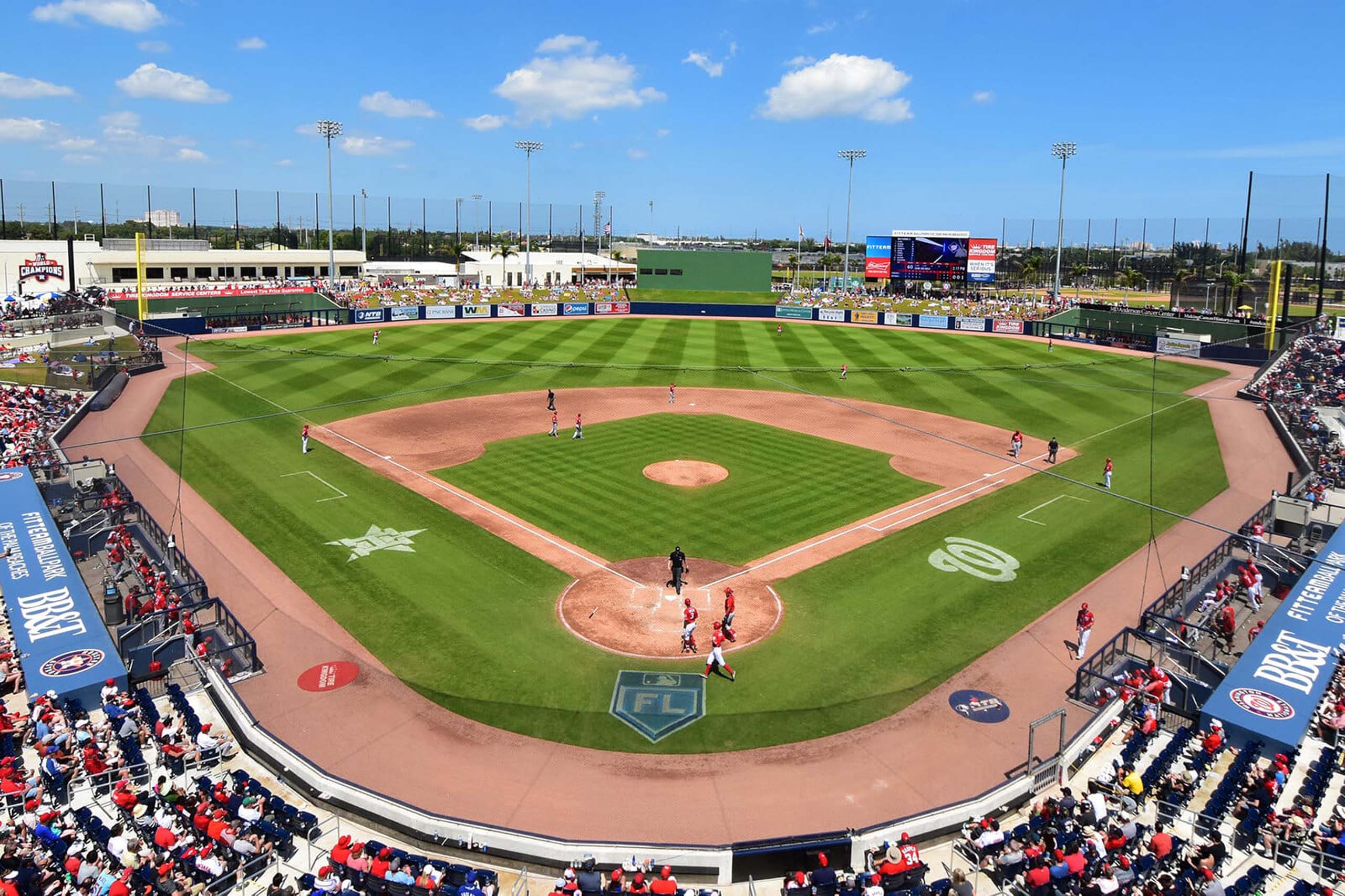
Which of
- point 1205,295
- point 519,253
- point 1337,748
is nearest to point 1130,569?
point 1337,748

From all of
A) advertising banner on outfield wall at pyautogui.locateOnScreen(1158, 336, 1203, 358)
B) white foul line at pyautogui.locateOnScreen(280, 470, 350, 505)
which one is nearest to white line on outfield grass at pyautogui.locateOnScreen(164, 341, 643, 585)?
white foul line at pyautogui.locateOnScreen(280, 470, 350, 505)

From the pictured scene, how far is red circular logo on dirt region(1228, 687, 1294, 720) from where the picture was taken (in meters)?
15.4

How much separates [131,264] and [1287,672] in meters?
92.4

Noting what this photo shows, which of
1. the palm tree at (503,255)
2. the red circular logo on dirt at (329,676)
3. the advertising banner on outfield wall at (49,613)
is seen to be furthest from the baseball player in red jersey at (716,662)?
the palm tree at (503,255)

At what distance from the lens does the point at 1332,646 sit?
17938mm

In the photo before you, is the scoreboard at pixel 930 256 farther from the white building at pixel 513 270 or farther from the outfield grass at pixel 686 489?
the outfield grass at pixel 686 489

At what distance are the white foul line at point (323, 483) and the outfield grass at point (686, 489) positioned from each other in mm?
3899

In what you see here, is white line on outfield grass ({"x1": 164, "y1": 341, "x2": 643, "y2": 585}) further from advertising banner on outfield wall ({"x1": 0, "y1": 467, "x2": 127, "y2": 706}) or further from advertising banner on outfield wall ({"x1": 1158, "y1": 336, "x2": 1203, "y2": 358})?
advertising banner on outfield wall ({"x1": 1158, "y1": 336, "x2": 1203, "y2": 358})

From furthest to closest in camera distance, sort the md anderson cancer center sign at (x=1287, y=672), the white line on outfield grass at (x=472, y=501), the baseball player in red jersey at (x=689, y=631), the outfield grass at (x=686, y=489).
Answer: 1. the outfield grass at (x=686, y=489)
2. the white line on outfield grass at (x=472, y=501)
3. the baseball player in red jersey at (x=689, y=631)
4. the md anderson cancer center sign at (x=1287, y=672)

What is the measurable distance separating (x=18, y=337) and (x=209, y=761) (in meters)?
51.7

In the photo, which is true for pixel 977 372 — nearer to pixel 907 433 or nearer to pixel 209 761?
pixel 907 433

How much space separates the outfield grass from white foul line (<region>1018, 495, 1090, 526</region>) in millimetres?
3604

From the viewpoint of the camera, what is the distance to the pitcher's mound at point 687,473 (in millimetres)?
32062

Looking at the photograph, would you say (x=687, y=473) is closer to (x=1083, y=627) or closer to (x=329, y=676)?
(x=1083, y=627)
